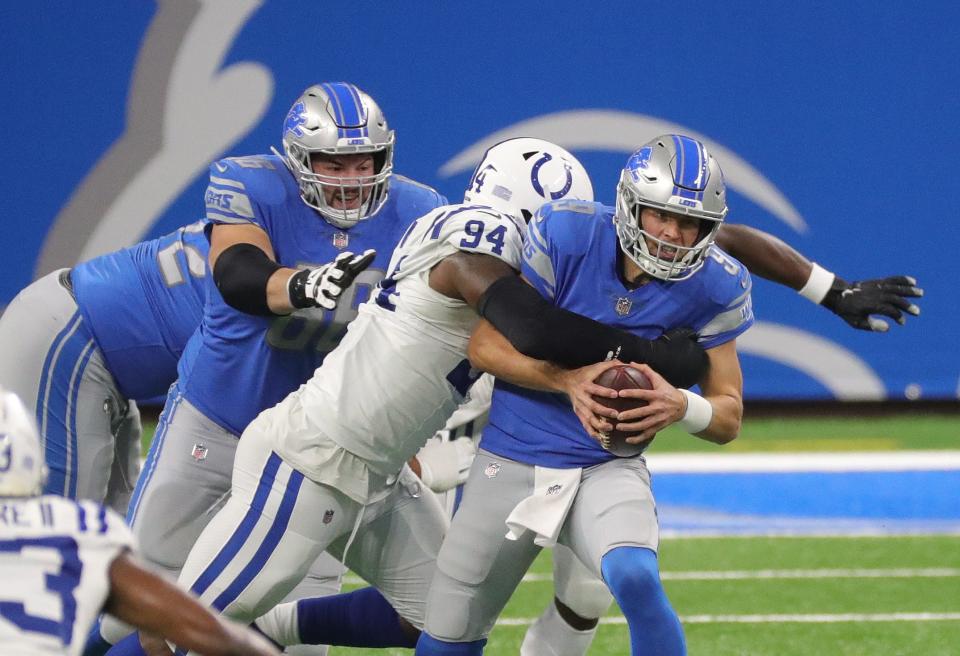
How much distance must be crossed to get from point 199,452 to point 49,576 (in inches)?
78.4

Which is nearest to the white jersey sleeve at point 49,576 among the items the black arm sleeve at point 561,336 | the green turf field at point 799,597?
the black arm sleeve at point 561,336

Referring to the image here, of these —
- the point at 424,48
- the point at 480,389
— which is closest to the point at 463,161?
the point at 424,48

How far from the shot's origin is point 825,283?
473 cm

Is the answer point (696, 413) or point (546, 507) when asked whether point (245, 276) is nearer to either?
point (546, 507)

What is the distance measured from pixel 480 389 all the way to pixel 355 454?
1.18 metres

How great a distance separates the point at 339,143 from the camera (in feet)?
13.1

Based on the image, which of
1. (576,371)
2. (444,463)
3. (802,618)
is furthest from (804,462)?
(576,371)

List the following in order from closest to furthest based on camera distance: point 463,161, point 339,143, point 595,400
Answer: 1. point 595,400
2. point 339,143
3. point 463,161

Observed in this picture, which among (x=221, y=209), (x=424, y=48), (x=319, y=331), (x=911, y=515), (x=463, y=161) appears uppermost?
(x=221, y=209)

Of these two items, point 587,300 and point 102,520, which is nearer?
point 102,520

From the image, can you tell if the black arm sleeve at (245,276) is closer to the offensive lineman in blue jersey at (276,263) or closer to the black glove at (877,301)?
the offensive lineman in blue jersey at (276,263)

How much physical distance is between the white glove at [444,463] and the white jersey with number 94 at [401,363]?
2.72ft

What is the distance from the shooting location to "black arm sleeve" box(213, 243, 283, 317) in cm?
377

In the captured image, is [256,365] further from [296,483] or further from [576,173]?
[576,173]
